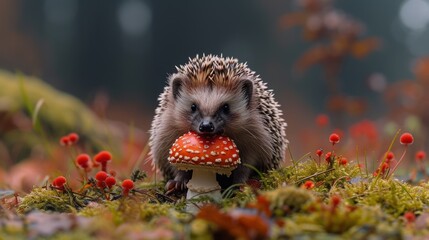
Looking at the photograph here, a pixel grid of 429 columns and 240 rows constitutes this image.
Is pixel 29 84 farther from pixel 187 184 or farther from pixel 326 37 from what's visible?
pixel 187 184

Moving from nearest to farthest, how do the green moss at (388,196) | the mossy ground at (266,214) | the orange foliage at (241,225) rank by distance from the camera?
the orange foliage at (241,225), the mossy ground at (266,214), the green moss at (388,196)

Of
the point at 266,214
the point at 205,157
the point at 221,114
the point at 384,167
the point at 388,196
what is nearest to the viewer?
the point at 266,214

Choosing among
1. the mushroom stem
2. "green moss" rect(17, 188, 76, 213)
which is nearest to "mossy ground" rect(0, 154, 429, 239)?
"green moss" rect(17, 188, 76, 213)

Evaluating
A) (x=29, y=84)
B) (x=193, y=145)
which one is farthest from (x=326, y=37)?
(x=193, y=145)

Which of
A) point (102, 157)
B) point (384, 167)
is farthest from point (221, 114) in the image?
point (384, 167)

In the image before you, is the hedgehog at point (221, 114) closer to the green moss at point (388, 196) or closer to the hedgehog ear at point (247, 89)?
the hedgehog ear at point (247, 89)

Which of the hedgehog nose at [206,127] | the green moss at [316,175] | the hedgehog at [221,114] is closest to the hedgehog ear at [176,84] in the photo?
the hedgehog at [221,114]

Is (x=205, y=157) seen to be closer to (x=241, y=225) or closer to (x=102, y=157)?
(x=102, y=157)

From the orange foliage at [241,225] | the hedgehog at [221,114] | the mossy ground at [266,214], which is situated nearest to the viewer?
the orange foliage at [241,225]
